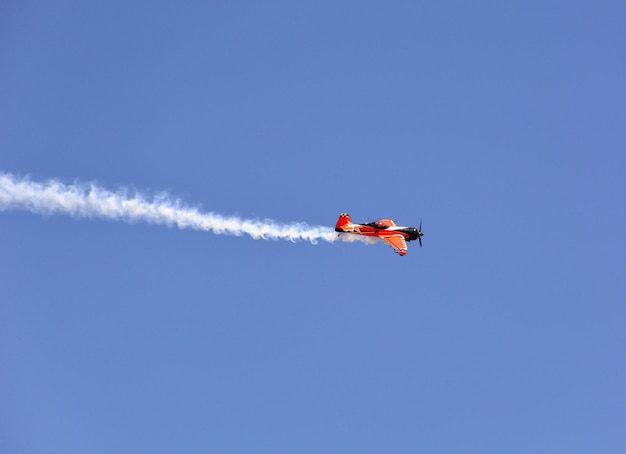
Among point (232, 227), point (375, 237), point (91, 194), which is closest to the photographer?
point (91, 194)

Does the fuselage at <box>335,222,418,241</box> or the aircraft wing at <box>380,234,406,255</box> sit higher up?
the fuselage at <box>335,222,418,241</box>

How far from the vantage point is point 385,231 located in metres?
58.2

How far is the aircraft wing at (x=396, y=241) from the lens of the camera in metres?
57.0

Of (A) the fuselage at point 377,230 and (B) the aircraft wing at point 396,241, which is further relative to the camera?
(A) the fuselage at point 377,230

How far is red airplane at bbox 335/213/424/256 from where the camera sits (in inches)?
2253

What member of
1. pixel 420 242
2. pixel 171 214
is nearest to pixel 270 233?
pixel 171 214

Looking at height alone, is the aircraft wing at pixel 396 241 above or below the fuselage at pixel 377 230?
below

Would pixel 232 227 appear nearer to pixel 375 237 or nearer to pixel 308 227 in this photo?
pixel 308 227

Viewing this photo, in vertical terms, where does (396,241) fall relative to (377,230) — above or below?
below

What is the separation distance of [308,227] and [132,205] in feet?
41.7

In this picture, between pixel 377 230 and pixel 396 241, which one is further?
pixel 377 230

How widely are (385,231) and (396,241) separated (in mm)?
1149

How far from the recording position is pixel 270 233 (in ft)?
179

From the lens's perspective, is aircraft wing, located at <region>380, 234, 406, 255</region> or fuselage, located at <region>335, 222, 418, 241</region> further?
fuselage, located at <region>335, 222, 418, 241</region>
